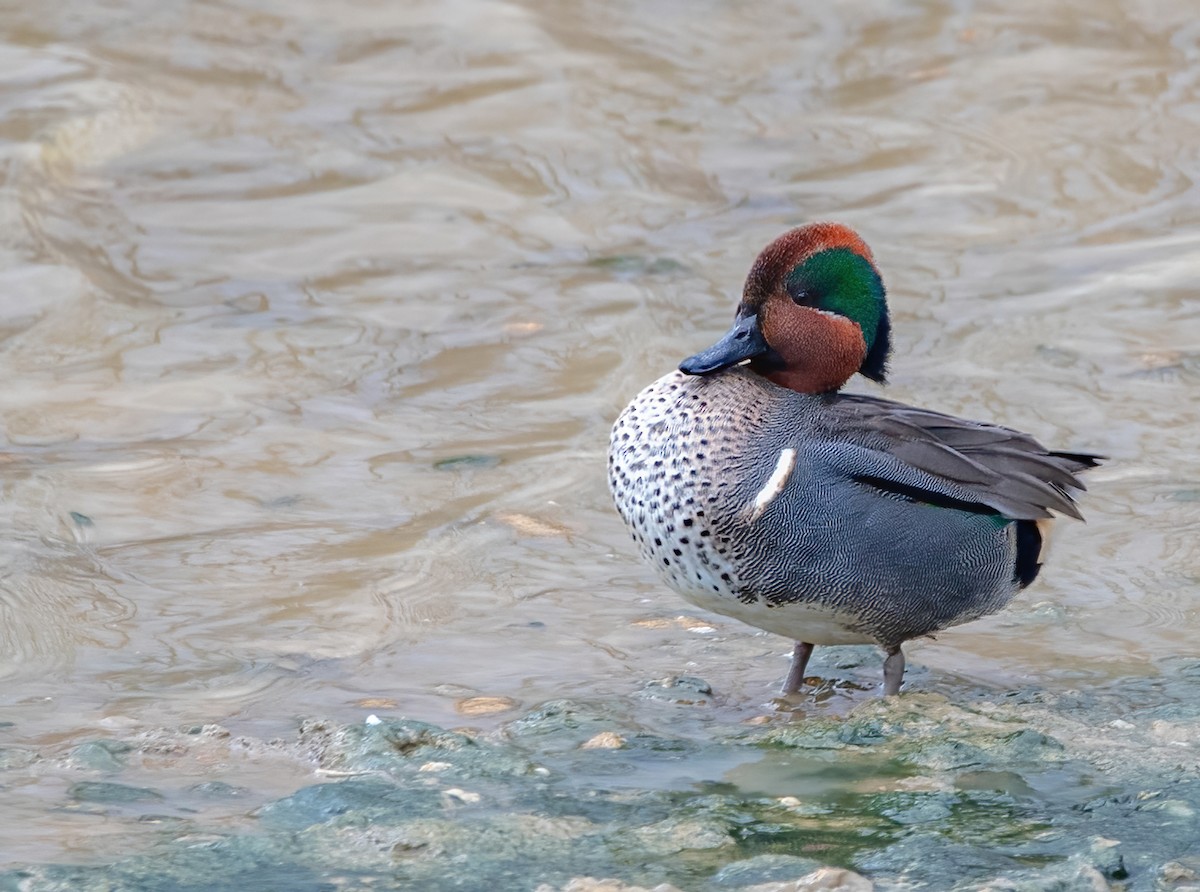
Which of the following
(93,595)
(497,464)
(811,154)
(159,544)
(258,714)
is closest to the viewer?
(258,714)

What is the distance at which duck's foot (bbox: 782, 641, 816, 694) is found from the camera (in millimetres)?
4352

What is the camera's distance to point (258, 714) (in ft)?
13.5

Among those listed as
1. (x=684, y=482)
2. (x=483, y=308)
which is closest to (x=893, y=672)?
(x=684, y=482)

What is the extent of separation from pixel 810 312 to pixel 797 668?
88 centimetres

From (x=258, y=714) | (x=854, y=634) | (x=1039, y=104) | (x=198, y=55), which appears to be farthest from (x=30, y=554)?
(x=1039, y=104)

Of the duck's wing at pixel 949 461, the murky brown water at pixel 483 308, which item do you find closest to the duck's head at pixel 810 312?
the duck's wing at pixel 949 461

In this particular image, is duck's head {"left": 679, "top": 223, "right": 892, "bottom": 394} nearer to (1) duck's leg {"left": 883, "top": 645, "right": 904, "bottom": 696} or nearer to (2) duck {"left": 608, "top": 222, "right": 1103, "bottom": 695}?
(2) duck {"left": 608, "top": 222, "right": 1103, "bottom": 695}

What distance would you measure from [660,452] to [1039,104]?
213 inches

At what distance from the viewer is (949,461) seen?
164 inches

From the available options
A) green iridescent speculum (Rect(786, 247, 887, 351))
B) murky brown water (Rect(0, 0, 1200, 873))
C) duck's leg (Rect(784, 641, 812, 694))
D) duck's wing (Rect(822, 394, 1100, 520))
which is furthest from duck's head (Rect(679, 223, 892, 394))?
murky brown water (Rect(0, 0, 1200, 873))

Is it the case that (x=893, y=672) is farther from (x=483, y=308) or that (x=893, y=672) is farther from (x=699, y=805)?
(x=483, y=308)

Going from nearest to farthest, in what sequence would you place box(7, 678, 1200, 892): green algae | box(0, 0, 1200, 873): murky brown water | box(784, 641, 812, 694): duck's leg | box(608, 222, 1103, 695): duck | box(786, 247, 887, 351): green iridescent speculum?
box(7, 678, 1200, 892): green algae, box(608, 222, 1103, 695): duck, box(786, 247, 887, 351): green iridescent speculum, box(784, 641, 812, 694): duck's leg, box(0, 0, 1200, 873): murky brown water

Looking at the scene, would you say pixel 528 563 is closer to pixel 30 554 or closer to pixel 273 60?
pixel 30 554

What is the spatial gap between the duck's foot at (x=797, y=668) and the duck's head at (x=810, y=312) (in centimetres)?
64
